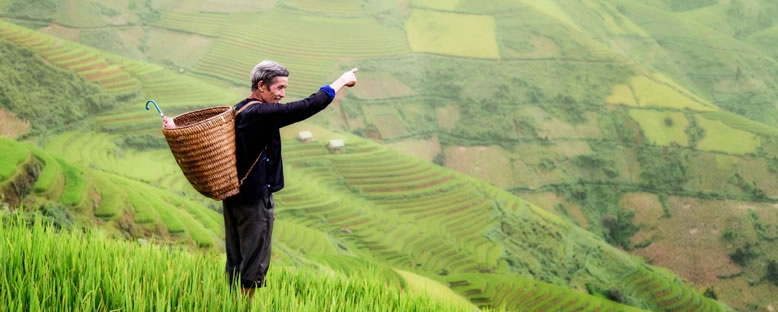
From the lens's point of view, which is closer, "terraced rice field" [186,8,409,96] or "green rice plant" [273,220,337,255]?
"green rice plant" [273,220,337,255]

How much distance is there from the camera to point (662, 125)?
1879 inches

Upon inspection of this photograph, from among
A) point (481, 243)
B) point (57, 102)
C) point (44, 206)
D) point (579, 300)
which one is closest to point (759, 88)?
point (481, 243)

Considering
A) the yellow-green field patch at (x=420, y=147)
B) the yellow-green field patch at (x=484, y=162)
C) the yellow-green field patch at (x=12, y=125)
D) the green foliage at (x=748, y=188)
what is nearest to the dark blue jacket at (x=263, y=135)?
the yellow-green field patch at (x=12, y=125)

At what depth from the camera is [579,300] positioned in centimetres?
2191

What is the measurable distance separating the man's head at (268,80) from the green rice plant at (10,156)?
381 inches

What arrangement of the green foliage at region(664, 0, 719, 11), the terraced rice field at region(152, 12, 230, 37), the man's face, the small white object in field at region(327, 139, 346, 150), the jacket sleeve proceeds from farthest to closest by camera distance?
1. the green foliage at region(664, 0, 719, 11)
2. the terraced rice field at region(152, 12, 230, 37)
3. the small white object in field at region(327, 139, 346, 150)
4. the man's face
5. the jacket sleeve

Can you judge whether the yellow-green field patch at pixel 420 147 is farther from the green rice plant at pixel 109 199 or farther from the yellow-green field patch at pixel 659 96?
the green rice plant at pixel 109 199

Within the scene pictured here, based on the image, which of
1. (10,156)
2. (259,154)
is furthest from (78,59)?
(259,154)

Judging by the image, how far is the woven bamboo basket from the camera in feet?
8.66

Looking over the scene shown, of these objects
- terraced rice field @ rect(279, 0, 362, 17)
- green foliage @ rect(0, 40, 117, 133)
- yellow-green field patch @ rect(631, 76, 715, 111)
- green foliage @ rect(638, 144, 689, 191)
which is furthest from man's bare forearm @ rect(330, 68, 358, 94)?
terraced rice field @ rect(279, 0, 362, 17)

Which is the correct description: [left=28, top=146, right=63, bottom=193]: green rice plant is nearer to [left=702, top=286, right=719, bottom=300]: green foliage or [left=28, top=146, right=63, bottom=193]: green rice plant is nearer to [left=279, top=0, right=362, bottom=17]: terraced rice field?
[left=702, top=286, right=719, bottom=300]: green foliage

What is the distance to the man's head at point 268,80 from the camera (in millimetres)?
2926

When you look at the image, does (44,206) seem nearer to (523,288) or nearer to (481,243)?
(523,288)

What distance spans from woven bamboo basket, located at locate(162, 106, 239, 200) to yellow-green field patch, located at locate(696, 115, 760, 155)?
48.4 metres
